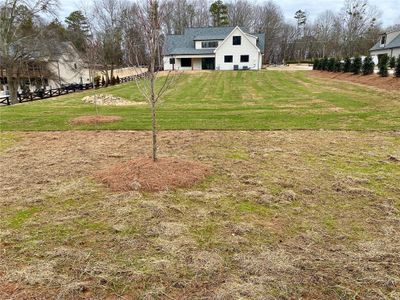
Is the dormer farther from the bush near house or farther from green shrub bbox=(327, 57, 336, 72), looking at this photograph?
green shrub bbox=(327, 57, 336, 72)

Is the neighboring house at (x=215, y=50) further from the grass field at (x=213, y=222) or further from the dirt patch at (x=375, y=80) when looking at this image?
the grass field at (x=213, y=222)

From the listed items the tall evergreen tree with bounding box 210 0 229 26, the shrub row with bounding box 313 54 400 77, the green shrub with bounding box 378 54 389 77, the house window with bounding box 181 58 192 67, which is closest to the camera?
the green shrub with bounding box 378 54 389 77

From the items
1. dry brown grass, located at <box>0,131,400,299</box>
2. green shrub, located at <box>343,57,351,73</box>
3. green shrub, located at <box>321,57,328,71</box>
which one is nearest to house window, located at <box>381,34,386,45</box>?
green shrub, located at <box>321,57,328,71</box>

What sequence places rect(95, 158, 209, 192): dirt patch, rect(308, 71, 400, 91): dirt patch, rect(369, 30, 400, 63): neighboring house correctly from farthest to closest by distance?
rect(369, 30, 400, 63): neighboring house
rect(308, 71, 400, 91): dirt patch
rect(95, 158, 209, 192): dirt patch

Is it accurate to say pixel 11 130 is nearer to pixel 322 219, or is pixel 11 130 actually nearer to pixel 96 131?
pixel 96 131

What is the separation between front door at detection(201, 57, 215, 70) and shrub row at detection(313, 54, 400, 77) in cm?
1353

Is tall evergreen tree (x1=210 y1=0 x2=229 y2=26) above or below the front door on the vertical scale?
above

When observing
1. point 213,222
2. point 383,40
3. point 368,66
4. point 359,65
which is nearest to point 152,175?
point 213,222

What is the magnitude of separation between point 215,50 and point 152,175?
39077mm

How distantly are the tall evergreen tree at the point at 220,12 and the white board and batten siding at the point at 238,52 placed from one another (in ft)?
85.4

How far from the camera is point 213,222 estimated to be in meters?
4.34

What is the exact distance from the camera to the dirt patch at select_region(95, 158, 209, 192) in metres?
5.54

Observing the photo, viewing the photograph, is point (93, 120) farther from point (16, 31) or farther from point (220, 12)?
point (220, 12)

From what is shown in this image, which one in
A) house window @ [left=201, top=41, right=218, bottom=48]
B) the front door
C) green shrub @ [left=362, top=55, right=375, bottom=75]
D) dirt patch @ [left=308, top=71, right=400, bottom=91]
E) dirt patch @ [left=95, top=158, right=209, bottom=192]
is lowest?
dirt patch @ [left=95, top=158, right=209, bottom=192]
